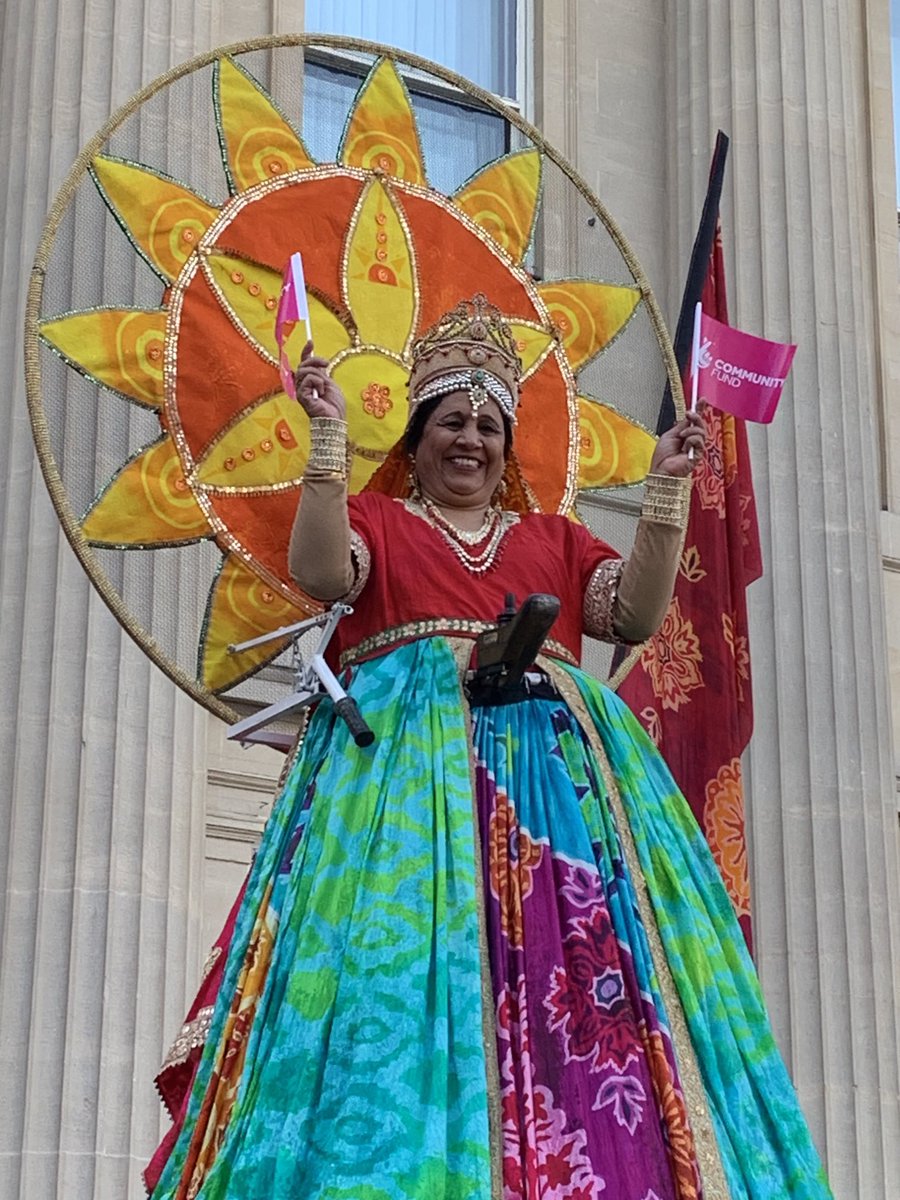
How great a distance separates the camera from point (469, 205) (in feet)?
24.0

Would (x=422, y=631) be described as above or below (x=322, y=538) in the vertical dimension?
below

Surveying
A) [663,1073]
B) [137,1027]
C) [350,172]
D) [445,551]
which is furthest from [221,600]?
[137,1027]

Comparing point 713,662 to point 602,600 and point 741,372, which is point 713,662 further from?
point 602,600

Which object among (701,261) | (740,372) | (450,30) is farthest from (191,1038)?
(450,30)

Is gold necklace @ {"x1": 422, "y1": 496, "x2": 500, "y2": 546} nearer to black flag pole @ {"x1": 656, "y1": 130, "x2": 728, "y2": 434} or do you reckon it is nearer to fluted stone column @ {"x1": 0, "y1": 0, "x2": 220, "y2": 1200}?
black flag pole @ {"x1": 656, "y1": 130, "x2": 728, "y2": 434}

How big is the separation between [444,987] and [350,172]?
2.54 metres

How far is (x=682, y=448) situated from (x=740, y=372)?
84cm

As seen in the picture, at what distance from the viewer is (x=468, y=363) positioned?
6086 millimetres

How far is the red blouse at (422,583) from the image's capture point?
5.94m

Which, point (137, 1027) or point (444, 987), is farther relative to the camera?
point (137, 1027)

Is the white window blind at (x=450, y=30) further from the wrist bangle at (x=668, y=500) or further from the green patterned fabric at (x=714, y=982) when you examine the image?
the green patterned fabric at (x=714, y=982)

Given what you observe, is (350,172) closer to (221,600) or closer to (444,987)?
(221,600)

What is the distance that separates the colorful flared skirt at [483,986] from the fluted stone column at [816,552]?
473 centimetres

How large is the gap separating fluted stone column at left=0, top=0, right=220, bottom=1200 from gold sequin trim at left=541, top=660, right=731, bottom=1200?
336 cm
